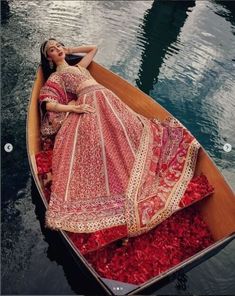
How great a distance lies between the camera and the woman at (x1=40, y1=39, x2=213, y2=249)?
5.06 meters

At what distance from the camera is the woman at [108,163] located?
5.06m

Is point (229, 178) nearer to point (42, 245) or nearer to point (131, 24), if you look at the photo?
point (42, 245)

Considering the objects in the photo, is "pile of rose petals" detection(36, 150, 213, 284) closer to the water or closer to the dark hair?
the water

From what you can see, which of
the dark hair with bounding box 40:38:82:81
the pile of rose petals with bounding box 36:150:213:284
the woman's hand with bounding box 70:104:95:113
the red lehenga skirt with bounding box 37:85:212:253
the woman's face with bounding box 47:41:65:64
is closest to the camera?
the pile of rose petals with bounding box 36:150:213:284

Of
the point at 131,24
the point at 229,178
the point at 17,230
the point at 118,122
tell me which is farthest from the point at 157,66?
the point at 17,230

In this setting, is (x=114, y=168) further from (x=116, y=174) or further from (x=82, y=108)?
(x=82, y=108)

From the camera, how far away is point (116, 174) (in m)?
5.39

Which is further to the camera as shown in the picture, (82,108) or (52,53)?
(52,53)

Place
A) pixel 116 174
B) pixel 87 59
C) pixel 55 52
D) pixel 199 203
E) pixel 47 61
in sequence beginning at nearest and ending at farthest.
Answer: pixel 116 174
pixel 199 203
pixel 55 52
pixel 47 61
pixel 87 59

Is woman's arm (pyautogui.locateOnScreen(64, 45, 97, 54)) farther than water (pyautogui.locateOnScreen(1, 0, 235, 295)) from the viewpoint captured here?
Yes

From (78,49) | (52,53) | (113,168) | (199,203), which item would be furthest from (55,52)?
(199,203)

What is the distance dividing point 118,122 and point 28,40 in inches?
267

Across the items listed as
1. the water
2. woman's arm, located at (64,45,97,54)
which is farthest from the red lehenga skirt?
woman's arm, located at (64,45,97,54)

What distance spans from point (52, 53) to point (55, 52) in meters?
0.06
